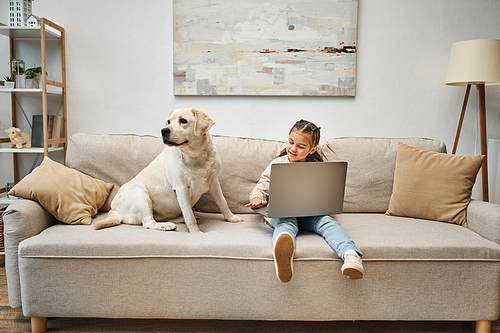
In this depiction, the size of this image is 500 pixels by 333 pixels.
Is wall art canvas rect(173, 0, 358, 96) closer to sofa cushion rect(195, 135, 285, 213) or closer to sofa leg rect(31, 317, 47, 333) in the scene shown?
sofa cushion rect(195, 135, 285, 213)

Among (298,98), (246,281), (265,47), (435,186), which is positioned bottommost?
(246,281)

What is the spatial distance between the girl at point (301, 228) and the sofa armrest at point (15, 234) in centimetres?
104

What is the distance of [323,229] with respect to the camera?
5.37ft

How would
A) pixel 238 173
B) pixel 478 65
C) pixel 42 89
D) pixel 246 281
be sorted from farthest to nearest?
pixel 42 89 < pixel 478 65 < pixel 238 173 < pixel 246 281

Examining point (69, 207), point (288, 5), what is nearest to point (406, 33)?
point (288, 5)

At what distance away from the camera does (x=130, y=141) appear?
2.18m

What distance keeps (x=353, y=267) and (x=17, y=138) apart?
95.3 inches

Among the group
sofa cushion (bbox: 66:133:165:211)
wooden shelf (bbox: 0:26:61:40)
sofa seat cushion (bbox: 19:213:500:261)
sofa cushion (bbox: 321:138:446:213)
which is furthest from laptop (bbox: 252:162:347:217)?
wooden shelf (bbox: 0:26:61:40)

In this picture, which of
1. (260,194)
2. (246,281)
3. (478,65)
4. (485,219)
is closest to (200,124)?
(260,194)

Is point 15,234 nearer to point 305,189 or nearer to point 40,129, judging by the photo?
point 40,129

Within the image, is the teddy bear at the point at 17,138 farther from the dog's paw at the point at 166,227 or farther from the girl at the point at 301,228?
the girl at the point at 301,228

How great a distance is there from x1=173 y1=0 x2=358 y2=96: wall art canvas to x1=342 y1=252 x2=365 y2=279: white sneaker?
152 cm

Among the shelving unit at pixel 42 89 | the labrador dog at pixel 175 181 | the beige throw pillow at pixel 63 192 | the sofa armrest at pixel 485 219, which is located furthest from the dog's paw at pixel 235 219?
the shelving unit at pixel 42 89

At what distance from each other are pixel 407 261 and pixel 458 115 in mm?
1713
